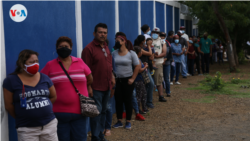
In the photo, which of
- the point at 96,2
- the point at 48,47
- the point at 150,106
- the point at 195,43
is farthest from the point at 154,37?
the point at 195,43

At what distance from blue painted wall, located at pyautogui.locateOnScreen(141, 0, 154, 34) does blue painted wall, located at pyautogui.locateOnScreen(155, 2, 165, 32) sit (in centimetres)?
77

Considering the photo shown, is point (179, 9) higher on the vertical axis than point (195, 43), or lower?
higher

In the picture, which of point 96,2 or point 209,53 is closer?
point 96,2

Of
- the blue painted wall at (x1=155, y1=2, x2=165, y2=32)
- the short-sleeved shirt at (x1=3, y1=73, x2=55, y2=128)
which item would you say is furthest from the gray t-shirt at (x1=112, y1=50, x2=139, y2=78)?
the blue painted wall at (x1=155, y1=2, x2=165, y2=32)

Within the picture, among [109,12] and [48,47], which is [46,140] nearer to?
[48,47]

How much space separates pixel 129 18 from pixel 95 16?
196 centimetres

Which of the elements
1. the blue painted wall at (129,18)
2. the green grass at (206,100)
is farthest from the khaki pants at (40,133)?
the green grass at (206,100)

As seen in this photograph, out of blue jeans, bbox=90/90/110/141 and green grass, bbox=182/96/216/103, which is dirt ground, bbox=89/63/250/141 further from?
blue jeans, bbox=90/90/110/141

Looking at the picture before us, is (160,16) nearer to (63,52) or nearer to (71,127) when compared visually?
(63,52)

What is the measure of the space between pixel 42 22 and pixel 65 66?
3.68 ft

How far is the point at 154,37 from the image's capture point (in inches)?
318

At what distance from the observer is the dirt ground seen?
5375 mm

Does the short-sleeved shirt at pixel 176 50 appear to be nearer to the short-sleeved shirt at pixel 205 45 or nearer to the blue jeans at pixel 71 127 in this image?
the short-sleeved shirt at pixel 205 45

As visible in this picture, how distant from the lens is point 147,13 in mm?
9477
